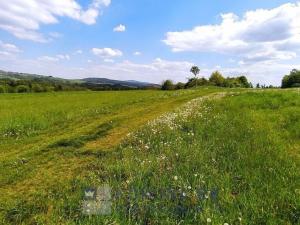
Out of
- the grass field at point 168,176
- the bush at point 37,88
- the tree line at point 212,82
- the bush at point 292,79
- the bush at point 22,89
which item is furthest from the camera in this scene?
the tree line at point 212,82

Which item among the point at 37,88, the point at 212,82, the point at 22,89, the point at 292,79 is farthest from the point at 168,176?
the point at 212,82

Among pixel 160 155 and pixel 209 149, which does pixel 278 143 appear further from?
pixel 160 155

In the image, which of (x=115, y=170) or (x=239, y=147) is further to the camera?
(x=239, y=147)

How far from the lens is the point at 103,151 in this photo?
11.0 meters

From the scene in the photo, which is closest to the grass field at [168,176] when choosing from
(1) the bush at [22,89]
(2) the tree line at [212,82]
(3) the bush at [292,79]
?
(3) the bush at [292,79]

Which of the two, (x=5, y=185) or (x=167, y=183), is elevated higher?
(x=167, y=183)

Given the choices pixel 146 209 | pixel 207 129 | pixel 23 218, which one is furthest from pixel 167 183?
pixel 207 129

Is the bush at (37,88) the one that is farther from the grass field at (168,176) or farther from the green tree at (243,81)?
the grass field at (168,176)

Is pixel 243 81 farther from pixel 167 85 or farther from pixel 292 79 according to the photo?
pixel 292 79

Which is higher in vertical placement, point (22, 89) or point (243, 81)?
point (243, 81)

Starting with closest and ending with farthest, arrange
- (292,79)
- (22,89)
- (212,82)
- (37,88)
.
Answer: (292,79), (22,89), (37,88), (212,82)

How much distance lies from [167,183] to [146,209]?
1249 mm

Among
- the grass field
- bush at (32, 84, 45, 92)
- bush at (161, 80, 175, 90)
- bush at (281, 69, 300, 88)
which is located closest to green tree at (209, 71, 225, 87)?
bush at (161, 80, 175, 90)

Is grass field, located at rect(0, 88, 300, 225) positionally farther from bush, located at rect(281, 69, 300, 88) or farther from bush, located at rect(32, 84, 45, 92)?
bush, located at rect(32, 84, 45, 92)
